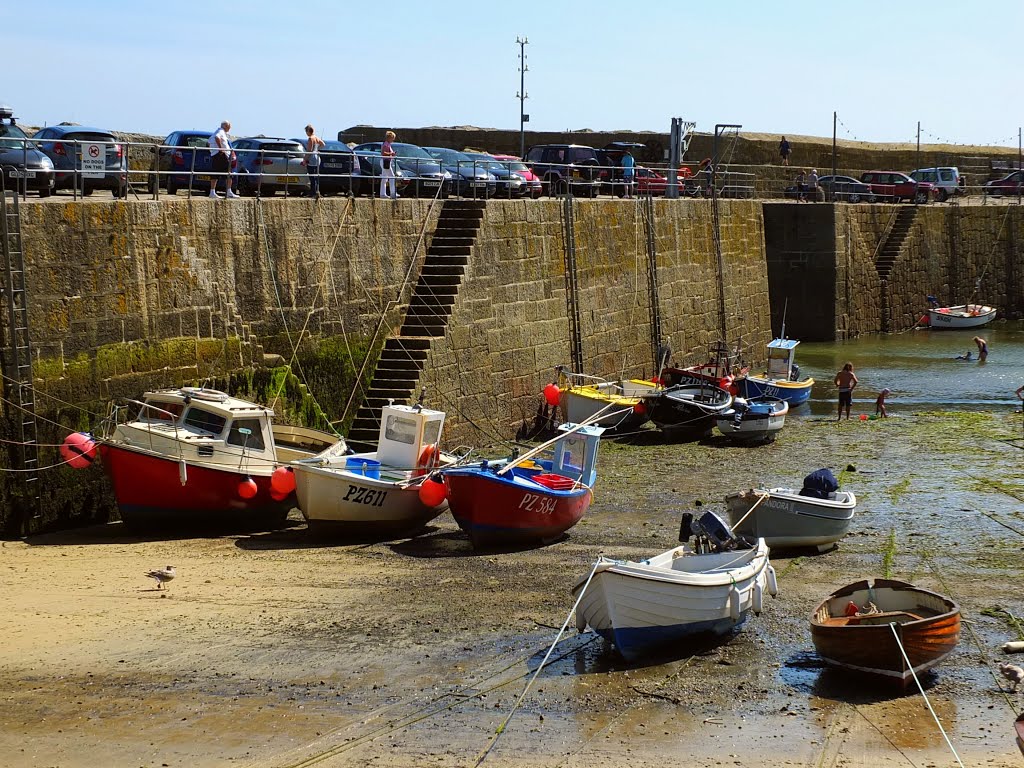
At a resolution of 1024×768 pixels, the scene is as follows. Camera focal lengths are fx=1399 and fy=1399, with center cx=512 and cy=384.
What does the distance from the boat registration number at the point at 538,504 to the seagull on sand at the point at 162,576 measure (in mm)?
3828

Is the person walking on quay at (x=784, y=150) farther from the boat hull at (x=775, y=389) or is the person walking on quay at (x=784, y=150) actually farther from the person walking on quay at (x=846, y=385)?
the person walking on quay at (x=846, y=385)

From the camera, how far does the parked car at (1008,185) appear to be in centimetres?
4816

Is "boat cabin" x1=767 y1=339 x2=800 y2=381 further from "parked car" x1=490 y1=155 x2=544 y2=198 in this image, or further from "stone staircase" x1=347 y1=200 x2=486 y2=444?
"stone staircase" x1=347 y1=200 x2=486 y2=444

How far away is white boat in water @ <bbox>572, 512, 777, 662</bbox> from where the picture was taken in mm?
11336

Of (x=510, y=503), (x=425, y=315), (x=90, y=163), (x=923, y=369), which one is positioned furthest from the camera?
(x=923, y=369)

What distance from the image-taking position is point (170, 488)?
1495 centimetres

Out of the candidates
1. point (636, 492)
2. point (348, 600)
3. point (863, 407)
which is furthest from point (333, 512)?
point (863, 407)

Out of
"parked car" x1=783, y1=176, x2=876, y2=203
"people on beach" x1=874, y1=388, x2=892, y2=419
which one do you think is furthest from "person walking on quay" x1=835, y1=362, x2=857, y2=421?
"parked car" x1=783, y1=176, x2=876, y2=203

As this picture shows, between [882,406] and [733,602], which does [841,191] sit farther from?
[733,602]

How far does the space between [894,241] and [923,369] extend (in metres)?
9.72

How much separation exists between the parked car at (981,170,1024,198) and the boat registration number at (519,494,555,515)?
3707cm

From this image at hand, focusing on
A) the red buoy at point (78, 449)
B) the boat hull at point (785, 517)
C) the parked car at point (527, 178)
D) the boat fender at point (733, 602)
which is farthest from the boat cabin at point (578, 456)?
the parked car at point (527, 178)

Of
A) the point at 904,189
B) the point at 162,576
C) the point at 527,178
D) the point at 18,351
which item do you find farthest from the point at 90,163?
the point at 904,189

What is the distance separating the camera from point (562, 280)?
24.8m
